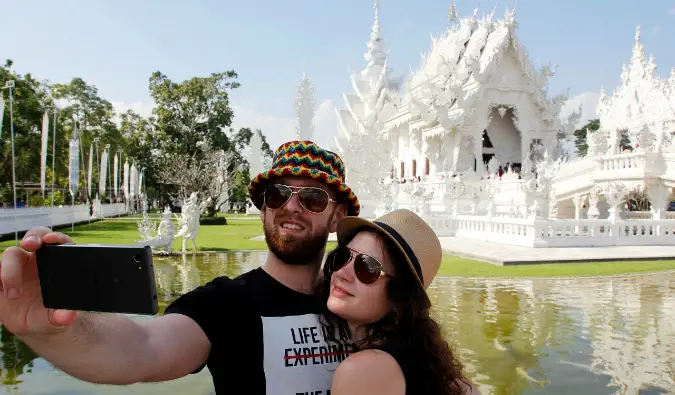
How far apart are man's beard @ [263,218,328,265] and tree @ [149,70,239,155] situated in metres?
41.9

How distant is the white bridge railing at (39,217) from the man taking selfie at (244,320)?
43.7 ft

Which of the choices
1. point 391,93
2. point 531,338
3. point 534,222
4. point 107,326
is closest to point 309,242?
point 107,326

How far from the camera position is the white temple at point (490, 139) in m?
20.6

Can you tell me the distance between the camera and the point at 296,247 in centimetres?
187

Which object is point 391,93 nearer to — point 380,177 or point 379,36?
point 379,36

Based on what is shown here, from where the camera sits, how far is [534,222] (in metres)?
14.6

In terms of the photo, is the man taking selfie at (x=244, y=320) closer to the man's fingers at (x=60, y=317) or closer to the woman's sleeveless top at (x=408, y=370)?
the man's fingers at (x=60, y=317)

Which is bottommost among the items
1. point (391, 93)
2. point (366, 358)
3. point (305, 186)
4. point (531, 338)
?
point (531, 338)

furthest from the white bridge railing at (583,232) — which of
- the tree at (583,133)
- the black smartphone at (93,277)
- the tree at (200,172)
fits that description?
the tree at (583,133)

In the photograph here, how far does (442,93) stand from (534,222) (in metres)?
15.7

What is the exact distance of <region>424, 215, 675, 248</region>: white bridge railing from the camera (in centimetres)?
1470

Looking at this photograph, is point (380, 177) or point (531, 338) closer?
point (531, 338)

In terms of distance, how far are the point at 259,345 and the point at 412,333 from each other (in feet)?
1.50

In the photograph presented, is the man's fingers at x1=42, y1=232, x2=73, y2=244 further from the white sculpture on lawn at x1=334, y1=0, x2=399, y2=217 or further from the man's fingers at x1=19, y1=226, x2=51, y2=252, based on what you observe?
the white sculpture on lawn at x1=334, y1=0, x2=399, y2=217
